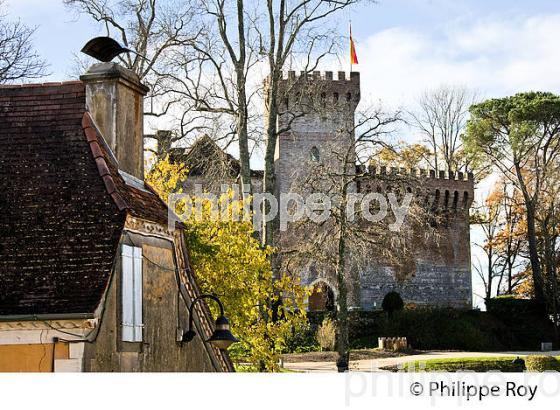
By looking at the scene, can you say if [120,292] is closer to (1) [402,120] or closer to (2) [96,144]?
(2) [96,144]

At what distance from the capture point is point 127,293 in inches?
461

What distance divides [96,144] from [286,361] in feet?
55.6

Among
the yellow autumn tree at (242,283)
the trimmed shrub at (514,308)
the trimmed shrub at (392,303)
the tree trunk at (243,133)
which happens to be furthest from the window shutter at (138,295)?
the trimmed shrub at (514,308)

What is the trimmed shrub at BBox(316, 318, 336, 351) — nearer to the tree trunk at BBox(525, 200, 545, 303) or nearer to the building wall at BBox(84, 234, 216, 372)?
the tree trunk at BBox(525, 200, 545, 303)

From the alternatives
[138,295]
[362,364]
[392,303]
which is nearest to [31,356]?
[138,295]

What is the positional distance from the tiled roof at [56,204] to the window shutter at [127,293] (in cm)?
47

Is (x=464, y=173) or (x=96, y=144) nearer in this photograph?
(x=96, y=144)

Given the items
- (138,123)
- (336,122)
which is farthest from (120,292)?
(336,122)

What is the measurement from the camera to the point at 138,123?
13.7m

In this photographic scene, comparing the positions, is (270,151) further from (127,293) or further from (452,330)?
(127,293)

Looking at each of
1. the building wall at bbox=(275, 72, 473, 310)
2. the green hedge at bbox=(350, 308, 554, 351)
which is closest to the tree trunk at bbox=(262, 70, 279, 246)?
the green hedge at bbox=(350, 308, 554, 351)

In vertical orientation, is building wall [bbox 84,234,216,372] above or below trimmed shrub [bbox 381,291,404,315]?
below

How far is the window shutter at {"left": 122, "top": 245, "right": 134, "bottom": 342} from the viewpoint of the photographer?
11586 millimetres

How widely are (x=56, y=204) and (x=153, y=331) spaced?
2.19 m
